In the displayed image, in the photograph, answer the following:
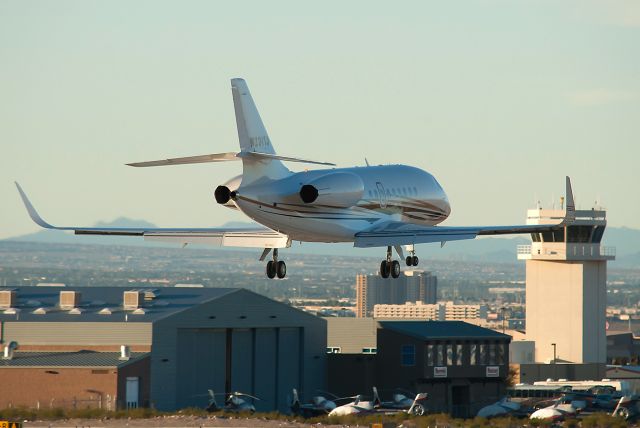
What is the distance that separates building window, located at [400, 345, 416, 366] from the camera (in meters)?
132

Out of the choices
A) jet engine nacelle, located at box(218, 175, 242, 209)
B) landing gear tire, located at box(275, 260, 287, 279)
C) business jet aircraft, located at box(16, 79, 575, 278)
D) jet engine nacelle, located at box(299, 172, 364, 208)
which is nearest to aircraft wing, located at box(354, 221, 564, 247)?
business jet aircraft, located at box(16, 79, 575, 278)

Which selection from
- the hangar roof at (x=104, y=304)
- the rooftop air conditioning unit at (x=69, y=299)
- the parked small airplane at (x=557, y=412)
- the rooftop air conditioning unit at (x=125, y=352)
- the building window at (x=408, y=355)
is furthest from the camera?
the building window at (x=408, y=355)

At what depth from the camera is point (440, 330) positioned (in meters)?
136

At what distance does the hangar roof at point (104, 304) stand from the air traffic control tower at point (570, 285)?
201 ft

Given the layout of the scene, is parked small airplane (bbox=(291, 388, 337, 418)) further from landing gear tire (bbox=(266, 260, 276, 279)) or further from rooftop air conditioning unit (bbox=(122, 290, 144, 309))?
landing gear tire (bbox=(266, 260, 276, 279))

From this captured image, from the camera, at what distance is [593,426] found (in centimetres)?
10762

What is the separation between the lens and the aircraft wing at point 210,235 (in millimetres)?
70312

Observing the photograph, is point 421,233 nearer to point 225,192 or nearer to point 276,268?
point 276,268

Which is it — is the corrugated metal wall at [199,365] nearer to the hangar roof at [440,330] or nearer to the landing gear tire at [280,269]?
the hangar roof at [440,330]

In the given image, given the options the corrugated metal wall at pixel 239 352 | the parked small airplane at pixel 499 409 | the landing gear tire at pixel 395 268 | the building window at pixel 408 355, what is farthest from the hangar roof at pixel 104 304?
the landing gear tire at pixel 395 268

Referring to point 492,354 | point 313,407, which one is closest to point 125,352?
point 313,407

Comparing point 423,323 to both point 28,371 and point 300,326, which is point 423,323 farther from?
point 28,371

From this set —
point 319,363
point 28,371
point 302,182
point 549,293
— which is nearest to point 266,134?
point 302,182

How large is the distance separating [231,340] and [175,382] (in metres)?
8.94
